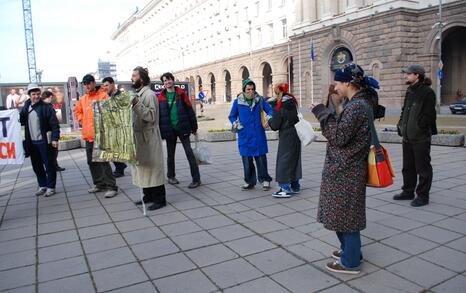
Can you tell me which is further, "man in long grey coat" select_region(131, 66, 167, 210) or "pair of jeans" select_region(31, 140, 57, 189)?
"pair of jeans" select_region(31, 140, 57, 189)

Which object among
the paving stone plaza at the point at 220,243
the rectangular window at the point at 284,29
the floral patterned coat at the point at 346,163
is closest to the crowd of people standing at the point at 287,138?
the floral patterned coat at the point at 346,163

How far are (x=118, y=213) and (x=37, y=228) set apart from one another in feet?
3.35

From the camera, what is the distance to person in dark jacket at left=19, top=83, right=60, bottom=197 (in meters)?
6.50

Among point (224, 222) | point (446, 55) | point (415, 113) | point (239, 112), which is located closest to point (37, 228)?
point (224, 222)

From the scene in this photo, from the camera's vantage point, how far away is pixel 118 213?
5.47m

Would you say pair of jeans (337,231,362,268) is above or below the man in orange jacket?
below

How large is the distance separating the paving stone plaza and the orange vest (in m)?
1.05

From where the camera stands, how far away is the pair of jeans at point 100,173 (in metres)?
6.59

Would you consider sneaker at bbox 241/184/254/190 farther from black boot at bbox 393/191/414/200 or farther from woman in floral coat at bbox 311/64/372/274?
woman in floral coat at bbox 311/64/372/274

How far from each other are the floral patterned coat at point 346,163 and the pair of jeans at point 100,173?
4326 mm

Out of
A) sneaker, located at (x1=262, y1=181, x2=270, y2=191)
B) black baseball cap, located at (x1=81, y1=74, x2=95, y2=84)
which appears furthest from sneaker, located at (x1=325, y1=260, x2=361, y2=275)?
black baseball cap, located at (x1=81, y1=74, x2=95, y2=84)

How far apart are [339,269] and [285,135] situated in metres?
2.78

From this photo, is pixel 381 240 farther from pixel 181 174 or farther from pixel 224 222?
pixel 181 174

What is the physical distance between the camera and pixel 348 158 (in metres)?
3.18
